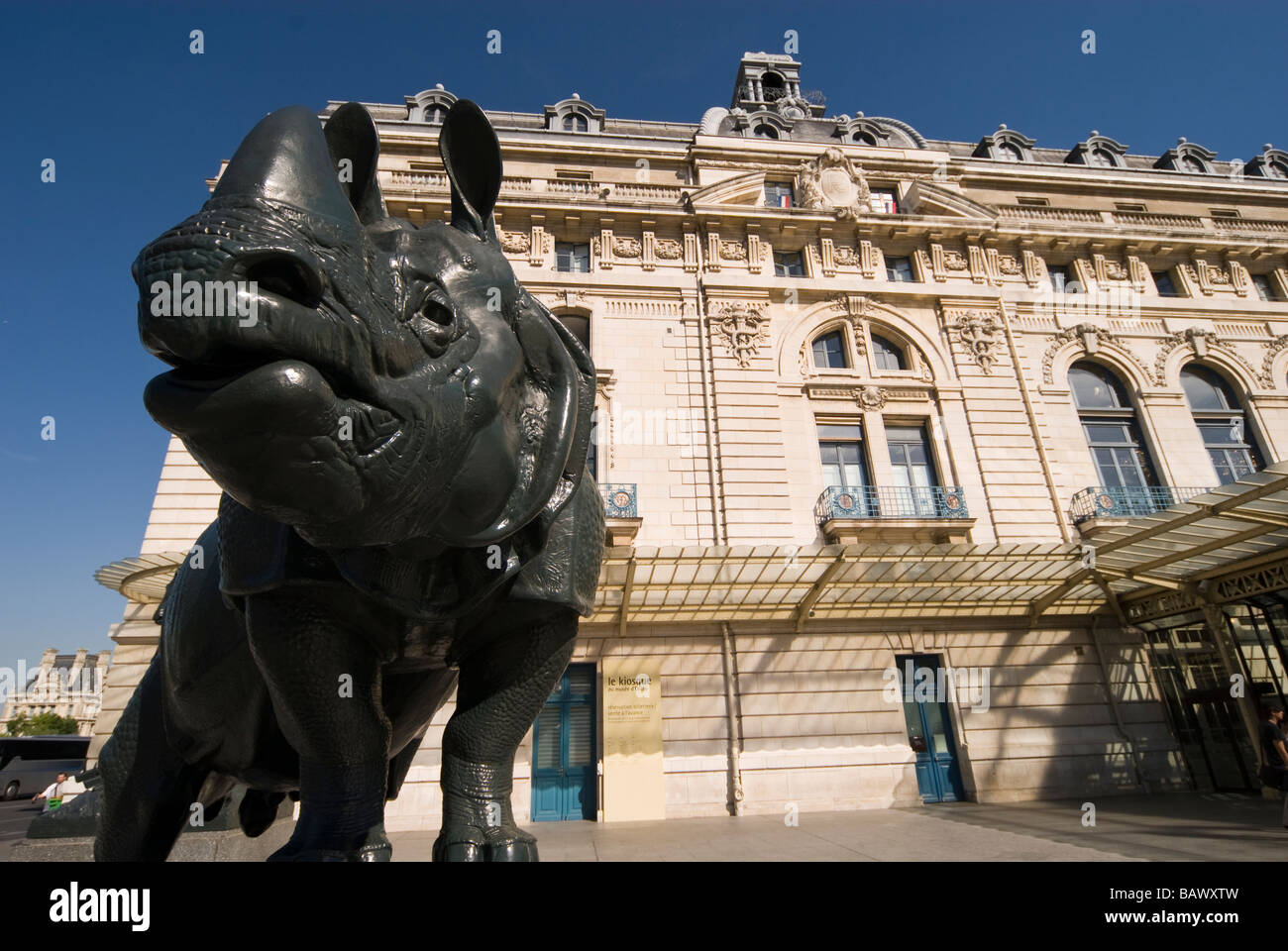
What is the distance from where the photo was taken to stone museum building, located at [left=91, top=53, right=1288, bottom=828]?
13.1 metres

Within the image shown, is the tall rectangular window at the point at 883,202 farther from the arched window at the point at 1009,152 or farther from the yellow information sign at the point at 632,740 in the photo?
the yellow information sign at the point at 632,740

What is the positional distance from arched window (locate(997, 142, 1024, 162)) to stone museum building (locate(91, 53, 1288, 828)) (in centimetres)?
166

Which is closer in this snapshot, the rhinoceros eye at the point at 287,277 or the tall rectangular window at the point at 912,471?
the rhinoceros eye at the point at 287,277

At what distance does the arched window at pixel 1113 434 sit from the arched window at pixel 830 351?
20.9 feet

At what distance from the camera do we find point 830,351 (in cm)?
1798

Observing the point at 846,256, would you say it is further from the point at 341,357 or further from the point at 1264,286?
the point at 341,357

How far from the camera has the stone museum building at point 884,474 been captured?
42.9 ft

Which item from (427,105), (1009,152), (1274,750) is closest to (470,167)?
(1274,750)

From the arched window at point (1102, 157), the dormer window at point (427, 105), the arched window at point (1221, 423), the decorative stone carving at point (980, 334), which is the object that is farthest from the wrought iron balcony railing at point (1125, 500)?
the dormer window at point (427, 105)

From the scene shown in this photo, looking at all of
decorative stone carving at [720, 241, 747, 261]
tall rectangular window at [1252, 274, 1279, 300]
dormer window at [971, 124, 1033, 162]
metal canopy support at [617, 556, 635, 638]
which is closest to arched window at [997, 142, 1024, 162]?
dormer window at [971, 124, 1033, 162]

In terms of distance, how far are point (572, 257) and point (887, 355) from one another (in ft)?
30.0

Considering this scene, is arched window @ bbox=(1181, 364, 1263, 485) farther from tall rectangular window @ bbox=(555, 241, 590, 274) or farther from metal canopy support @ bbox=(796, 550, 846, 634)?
tall rectangular window @ bbox=(555, 241, 590, 274)

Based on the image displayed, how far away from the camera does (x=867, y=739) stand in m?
13.8
